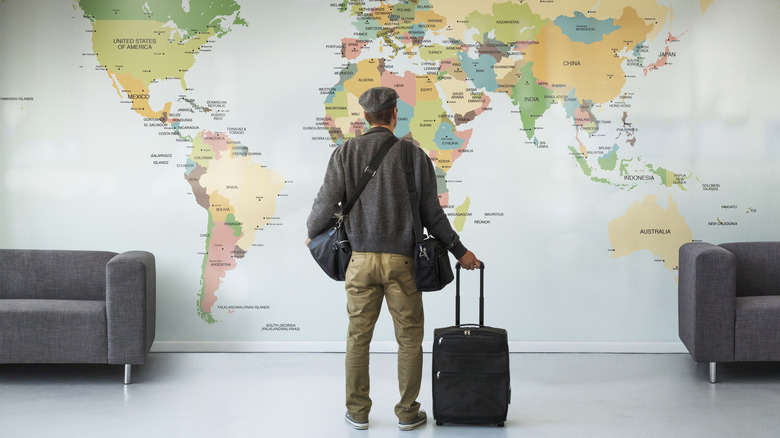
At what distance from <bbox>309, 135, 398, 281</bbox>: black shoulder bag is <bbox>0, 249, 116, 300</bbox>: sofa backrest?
1919mm

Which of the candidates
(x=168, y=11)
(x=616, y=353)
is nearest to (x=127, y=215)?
(x=168, y=11)

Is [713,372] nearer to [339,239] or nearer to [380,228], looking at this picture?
[380,228]

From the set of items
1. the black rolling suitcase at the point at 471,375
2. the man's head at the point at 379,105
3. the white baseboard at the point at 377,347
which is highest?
the man's head at the point at 379,105

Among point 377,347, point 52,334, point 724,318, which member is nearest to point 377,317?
point 377,347

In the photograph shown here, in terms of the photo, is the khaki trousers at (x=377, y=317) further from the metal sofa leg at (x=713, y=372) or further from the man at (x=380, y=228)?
the metal sofa leg at (x=713, y=372)

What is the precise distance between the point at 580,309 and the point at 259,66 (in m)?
2.64

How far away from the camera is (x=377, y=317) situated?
3186 mm

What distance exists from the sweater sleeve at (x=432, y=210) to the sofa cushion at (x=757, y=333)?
71.3 inches

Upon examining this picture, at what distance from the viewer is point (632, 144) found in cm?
465

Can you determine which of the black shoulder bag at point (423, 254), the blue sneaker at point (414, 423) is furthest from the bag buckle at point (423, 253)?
the blue sneaker at point (414, 423)

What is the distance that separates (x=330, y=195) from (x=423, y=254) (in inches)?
19.1

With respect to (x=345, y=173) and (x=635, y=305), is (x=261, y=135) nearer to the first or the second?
(x=345, y=173)

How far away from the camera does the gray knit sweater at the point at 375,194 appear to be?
3111 mm

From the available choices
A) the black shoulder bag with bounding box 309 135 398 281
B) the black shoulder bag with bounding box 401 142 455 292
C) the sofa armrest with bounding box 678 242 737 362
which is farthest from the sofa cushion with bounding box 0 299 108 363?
the sofa armrest with bounding box 678 242 737 362
